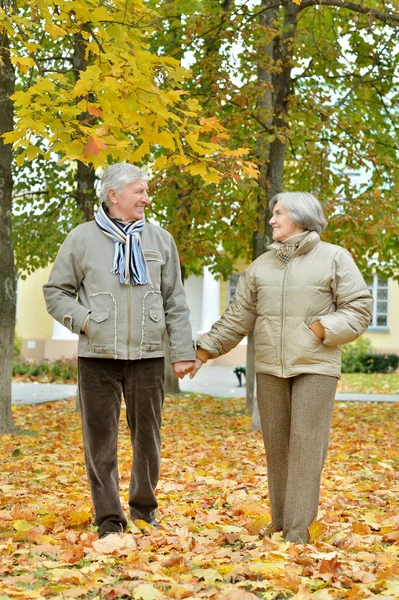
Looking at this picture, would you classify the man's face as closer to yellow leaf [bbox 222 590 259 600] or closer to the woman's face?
the woman's face

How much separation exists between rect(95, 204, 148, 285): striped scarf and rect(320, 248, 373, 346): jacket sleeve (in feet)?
3.41

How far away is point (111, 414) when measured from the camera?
16.6 feet

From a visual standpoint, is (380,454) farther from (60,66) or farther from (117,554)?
(60,66)

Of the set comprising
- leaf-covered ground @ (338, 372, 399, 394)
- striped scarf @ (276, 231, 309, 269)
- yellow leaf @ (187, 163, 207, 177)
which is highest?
yellow leaf @ (187, 163, 207, 177)

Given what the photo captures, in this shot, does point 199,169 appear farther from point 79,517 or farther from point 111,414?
point 79,517

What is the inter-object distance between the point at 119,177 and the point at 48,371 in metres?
19.1

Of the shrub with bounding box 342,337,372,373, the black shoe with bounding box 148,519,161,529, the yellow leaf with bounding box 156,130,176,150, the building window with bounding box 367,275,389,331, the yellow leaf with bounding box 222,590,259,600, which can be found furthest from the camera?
the building window with bounding box 367,275,389,331

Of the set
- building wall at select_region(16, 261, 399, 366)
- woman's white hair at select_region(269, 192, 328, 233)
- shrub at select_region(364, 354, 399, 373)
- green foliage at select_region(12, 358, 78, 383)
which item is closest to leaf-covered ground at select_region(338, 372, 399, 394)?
shrub at select_region(364, 354, 399, 373)

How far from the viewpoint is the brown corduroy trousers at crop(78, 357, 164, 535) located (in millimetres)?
5023

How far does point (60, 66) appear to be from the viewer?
1556 centimetres

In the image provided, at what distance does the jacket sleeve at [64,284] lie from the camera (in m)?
5.00

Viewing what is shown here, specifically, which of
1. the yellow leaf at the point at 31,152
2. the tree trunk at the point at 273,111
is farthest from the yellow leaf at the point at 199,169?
the tree trunk at the point at 273,111

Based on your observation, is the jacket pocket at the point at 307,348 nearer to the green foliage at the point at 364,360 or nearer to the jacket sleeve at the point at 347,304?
the jacket sleeve at the point at 347,304

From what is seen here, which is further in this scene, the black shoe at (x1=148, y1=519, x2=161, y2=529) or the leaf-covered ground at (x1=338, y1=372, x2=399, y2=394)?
the leaf-covered ground at (x1=338, y1=372, x2=399, y2=394)
